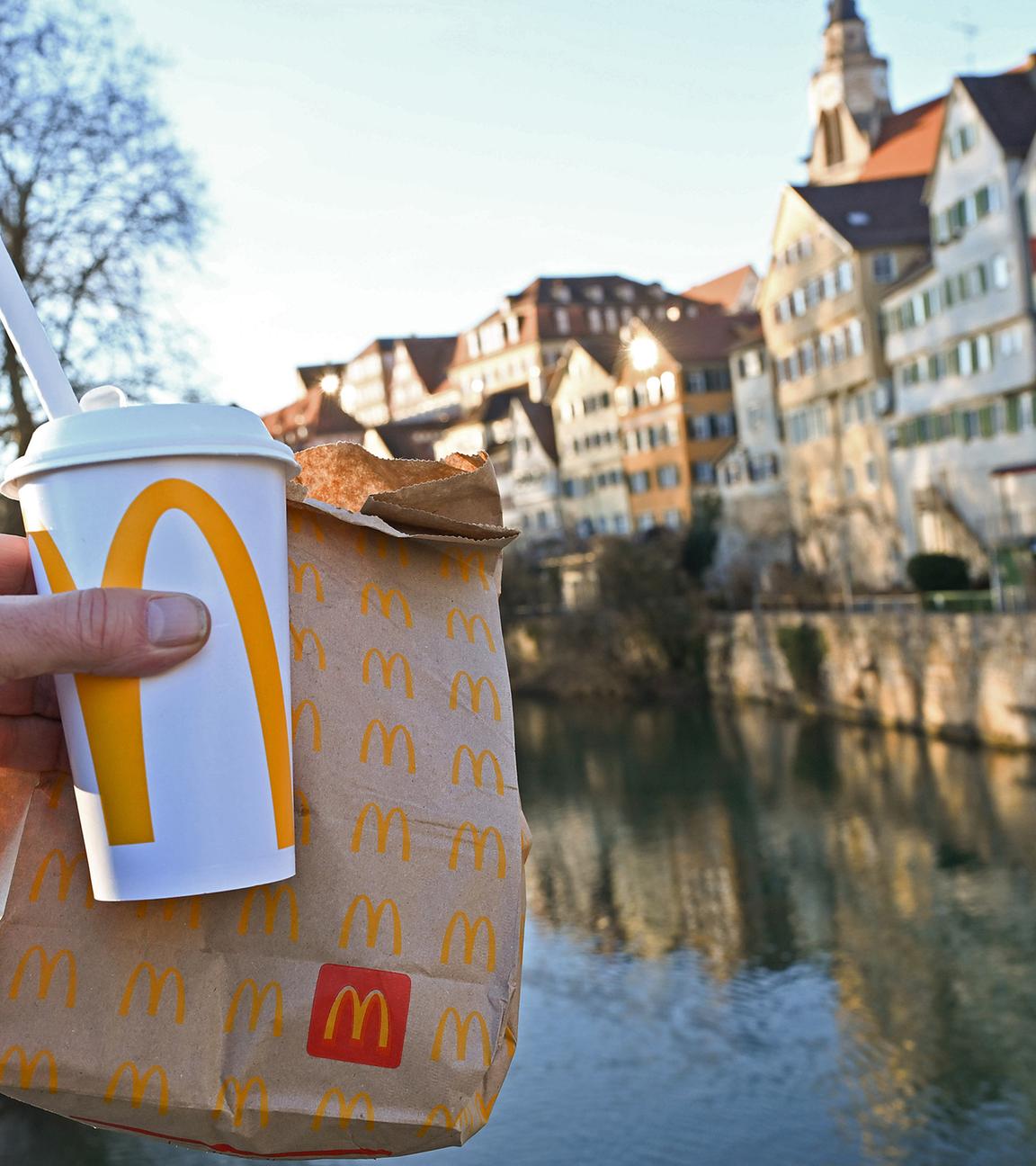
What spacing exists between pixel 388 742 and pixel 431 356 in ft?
303

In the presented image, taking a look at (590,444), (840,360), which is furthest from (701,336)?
(840,360)

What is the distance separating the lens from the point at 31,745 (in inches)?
59.7

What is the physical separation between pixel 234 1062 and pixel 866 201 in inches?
1695

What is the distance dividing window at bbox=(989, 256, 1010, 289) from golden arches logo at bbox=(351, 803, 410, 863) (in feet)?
107

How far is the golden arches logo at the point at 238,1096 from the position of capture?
146 cm

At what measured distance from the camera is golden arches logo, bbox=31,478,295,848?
4.47ft

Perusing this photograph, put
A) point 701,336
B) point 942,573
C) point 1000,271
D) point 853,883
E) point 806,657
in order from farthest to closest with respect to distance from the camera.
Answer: point 701,336
point 806,657
point 942,573
point 1000,271
point 853,883

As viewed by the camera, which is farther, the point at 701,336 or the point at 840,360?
the point at 701,336

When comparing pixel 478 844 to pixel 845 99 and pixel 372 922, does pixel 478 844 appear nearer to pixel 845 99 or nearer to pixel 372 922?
pixel 372 922

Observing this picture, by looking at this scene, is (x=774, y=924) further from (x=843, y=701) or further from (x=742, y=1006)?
(x=843, y=701)

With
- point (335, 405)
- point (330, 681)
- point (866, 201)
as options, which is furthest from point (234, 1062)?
point (335, 405)

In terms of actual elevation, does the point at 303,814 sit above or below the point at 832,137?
below

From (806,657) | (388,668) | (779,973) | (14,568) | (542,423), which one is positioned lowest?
(779,973)

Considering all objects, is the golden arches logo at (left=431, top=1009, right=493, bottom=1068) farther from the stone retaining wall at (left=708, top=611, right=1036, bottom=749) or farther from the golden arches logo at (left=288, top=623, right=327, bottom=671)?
the stone retaining wall at (left=708, top=611, right=1036, bottom=749)
